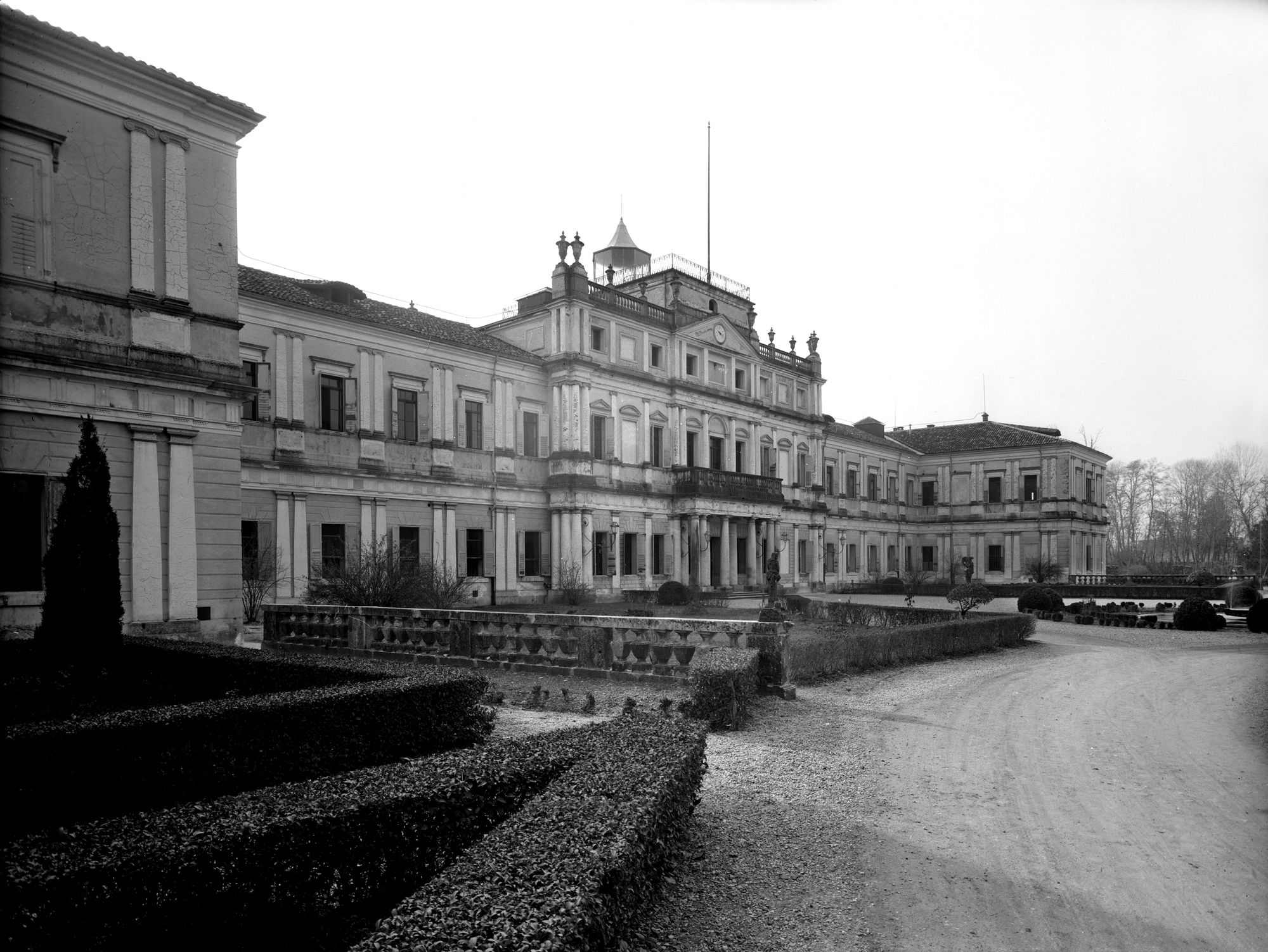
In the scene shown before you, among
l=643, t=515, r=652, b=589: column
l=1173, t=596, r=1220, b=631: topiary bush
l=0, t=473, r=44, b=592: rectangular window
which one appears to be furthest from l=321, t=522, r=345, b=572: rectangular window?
l=1173, t=596, r=1220, b=631: topiary bush

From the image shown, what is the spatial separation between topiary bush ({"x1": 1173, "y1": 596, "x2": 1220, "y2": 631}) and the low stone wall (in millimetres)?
19188

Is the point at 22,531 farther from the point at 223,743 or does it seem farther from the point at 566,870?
the point at 566,870

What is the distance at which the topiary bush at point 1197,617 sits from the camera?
2488 centimetres

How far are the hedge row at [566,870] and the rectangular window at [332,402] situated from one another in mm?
23386

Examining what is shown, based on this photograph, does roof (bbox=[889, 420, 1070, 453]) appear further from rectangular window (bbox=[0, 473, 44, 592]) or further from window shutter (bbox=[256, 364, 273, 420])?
→ rectangular window (bbox=[0, 473, 44, 592])

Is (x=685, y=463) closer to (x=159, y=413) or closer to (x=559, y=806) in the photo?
(x=159, y=413)

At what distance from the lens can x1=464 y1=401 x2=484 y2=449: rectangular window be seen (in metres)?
30.8

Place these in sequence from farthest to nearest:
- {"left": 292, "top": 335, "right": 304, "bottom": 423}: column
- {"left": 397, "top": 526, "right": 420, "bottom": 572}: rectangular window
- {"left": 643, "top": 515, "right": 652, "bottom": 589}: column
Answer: {"left": 643, "top": 515, "right": 652, "bottom": 589}: column → {"left": 397, "top": 526, "right": 420, "bottom": 572}: rectangular window → {"left": 292, "top": 335, "right": 304, "bottom": 423}: column

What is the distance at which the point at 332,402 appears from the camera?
1057 inches

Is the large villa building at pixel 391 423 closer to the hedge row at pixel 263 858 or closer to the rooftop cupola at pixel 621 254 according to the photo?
the rooftop cupola at pixel 621 254

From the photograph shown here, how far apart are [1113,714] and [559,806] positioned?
32.9 ft

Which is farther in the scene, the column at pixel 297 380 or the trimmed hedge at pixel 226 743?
the column at pixel 297 380

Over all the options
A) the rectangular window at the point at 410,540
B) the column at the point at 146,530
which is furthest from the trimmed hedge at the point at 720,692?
the rectangular window at the point at 410,540

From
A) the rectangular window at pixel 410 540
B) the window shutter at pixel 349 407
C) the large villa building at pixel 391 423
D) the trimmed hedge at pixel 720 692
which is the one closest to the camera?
the trimmed hedge at pixel 720 692
